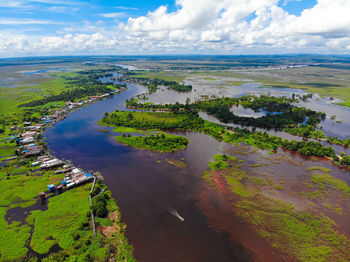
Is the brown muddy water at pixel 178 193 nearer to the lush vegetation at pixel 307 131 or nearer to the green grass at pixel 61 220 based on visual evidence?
the green grass at pixel 61 220

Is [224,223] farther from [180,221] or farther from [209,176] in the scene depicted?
[209,176]

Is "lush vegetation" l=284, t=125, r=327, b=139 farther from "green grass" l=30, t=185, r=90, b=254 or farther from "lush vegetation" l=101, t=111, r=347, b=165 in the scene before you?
"green grass" l=30, t=185, r=90, b=254

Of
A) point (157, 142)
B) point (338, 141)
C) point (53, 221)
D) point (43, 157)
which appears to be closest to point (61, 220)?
point (53, 221)

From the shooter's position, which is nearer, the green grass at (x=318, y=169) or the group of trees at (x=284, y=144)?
the green grass at (x=318, y=169)

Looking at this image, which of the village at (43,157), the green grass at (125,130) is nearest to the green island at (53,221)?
the village at (43,157)

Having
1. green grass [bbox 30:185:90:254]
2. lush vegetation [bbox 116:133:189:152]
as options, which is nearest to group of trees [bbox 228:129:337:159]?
lush vegetation [bbox 116:133:189:152]

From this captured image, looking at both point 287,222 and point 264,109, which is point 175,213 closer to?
point 287,222
